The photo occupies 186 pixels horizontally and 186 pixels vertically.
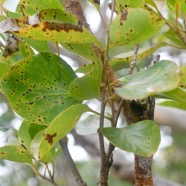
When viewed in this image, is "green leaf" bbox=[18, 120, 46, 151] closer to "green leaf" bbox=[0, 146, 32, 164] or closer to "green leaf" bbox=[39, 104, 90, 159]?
"green leaf" bbox=[0, 146, 32, 164]

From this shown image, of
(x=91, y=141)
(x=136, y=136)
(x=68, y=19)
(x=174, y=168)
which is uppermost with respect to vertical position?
(x=68, y=19)

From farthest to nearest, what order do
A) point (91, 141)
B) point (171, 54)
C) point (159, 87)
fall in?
point (171, 54) → point (91, 141) → point (159, 87)

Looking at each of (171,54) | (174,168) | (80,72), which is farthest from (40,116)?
(174,168)

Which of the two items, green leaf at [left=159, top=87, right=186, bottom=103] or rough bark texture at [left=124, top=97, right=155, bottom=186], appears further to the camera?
rough bark texture at [left=124, top=97, right=155, bottom=186]

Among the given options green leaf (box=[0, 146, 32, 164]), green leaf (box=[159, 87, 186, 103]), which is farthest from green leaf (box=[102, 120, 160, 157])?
green leaf (box=[0, 146, 32, 164])

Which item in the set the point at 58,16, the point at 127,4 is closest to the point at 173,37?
the point at 127,4

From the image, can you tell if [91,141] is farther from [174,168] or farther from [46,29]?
[46,29]

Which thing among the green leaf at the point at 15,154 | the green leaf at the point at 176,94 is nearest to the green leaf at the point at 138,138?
the green leaf at the point at 176,94
